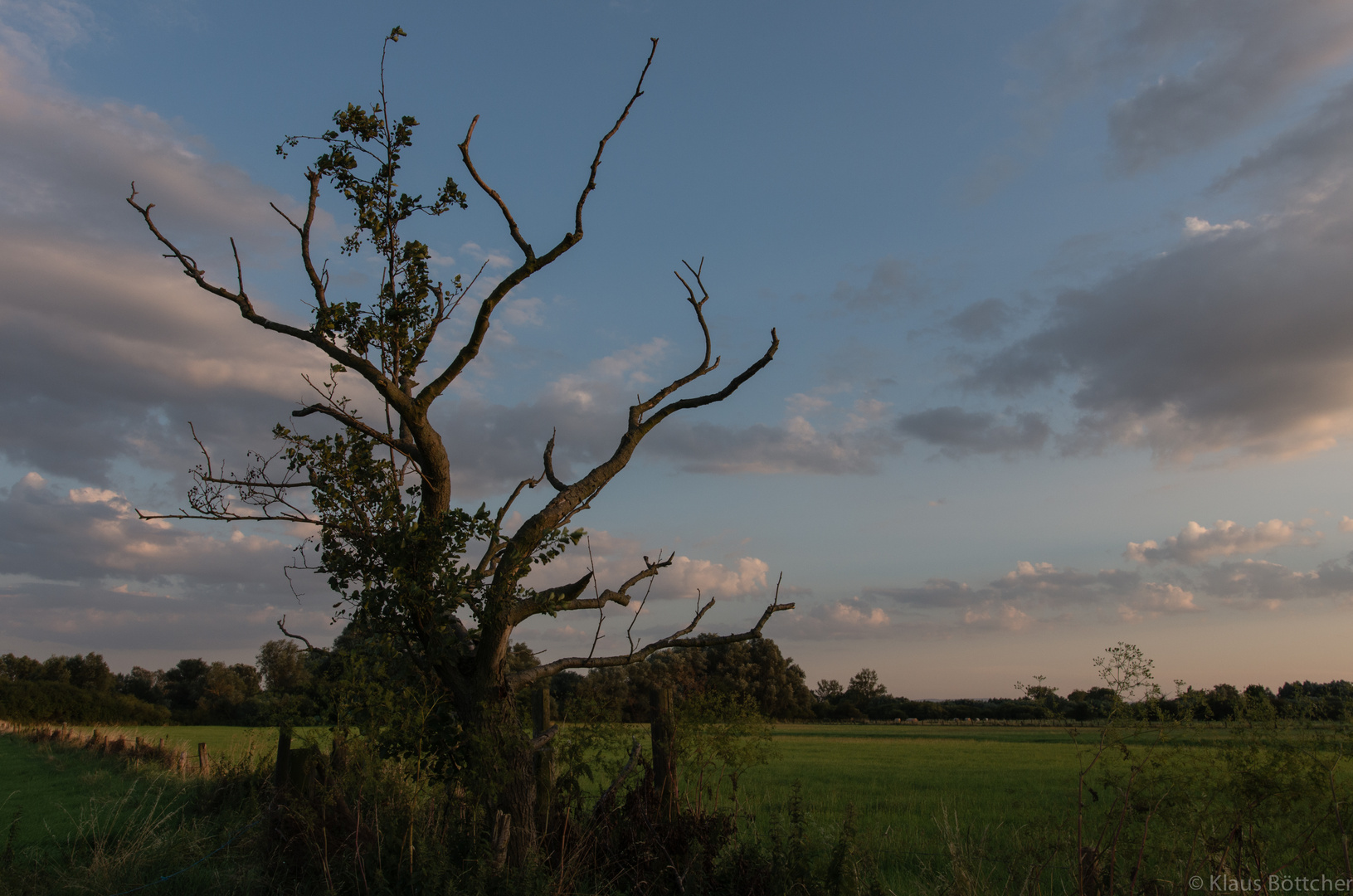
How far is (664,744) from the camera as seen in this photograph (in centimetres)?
689

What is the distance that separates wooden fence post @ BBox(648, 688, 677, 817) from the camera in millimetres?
6711

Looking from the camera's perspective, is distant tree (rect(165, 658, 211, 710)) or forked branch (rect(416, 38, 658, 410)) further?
distant tree (rect(165, 658, 211, 710))

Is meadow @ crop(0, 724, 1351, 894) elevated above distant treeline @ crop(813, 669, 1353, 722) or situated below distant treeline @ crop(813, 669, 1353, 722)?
below

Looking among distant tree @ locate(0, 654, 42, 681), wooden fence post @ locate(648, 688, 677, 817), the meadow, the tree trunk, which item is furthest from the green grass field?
distant tree @ locate(0, 654, 42, 681)

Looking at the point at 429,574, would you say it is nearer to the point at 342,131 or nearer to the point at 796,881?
the point at 796,881

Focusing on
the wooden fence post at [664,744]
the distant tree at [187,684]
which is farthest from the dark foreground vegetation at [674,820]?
the distant tree at [187,684]

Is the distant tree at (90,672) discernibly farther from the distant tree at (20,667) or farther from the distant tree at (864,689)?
the distant tree at (864,689)

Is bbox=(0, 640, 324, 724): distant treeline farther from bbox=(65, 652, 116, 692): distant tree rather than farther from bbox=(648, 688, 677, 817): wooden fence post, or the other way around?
bbox=(648, 688, 677, 817): wooden fence post

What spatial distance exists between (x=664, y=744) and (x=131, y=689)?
109 metres

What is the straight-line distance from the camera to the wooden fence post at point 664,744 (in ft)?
22.0

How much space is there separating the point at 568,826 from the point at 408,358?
186 inches

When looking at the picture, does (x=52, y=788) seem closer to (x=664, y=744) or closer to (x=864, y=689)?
(x=664, y=744)

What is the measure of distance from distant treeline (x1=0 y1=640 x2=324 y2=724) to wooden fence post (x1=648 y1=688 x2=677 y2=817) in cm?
4627

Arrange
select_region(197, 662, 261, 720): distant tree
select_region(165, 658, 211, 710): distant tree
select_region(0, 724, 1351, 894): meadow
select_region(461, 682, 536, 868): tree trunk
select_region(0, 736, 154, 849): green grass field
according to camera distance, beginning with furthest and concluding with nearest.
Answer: select_region(165, 658, 211, 710): distant tree < select_region(197, 662, 261, 720): distant tree < select_region(0, 736, 154, 849): green grass field < select_region(461, 682, 536, 868): tree trunk < select_region(0, 724, 1351, 894): meadow
